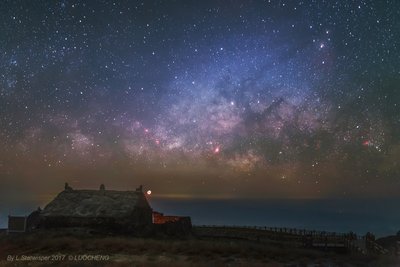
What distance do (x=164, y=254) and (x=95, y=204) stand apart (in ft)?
52.7

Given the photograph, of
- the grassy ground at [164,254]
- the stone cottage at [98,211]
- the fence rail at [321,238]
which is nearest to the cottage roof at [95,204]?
the stone cottage at [98,211]

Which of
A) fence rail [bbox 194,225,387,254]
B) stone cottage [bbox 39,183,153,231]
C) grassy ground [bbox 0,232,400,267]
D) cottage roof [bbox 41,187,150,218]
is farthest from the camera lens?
cottage roof [bbox 41,187,150,218]

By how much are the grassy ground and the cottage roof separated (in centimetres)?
674

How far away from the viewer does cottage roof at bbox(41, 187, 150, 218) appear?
1469 inches

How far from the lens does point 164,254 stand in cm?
2542

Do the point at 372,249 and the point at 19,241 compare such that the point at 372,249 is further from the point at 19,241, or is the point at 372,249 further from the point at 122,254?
the point at 19,241

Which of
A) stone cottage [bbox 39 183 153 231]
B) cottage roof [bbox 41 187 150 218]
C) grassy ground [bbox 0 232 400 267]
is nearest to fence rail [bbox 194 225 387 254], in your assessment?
grassy ground [bbox 0 232 400 267]

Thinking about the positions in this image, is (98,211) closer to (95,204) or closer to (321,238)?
(95,204)

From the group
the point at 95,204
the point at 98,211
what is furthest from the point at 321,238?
the point at 95,204

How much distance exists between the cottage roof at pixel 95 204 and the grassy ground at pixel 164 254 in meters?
6.74

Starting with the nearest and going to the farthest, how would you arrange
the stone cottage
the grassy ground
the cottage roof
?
the grassy ground → the stone cottage → the cottage roof

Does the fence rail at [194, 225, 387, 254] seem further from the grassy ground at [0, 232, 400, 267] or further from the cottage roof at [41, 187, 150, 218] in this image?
the cottage roof at [41, 187, 150, 218]

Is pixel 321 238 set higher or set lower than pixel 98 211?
lower

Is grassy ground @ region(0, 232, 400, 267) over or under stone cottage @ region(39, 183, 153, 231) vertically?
→ under
